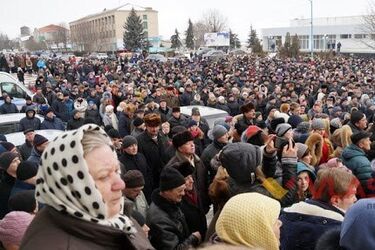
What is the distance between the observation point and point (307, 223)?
10.1 ft

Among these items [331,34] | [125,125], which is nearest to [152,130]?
[125,125]

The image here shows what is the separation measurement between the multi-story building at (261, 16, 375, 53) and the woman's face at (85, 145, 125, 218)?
65.0 meters

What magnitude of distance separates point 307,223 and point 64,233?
207 cm

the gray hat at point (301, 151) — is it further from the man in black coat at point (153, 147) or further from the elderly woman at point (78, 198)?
the elderly woman at point (78, 198)

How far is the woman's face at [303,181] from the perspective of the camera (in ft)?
14.0

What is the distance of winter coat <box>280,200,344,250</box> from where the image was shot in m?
3.04

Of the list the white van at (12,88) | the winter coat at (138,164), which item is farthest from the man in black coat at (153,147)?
the white van at (12,88)

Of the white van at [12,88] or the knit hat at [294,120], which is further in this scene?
the white van at [12,88]

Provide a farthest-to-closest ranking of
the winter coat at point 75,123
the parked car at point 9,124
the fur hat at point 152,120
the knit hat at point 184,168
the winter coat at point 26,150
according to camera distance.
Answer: the winter coat at point 75,123
the parked car at point 9,124
the winter coat at point 26,150
the fur hat at point 152,120
the knit hat at point 184,168

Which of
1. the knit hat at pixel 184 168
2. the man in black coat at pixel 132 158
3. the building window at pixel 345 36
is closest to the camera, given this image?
the knit hat at pixel 184 168

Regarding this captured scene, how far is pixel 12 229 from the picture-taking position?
2.94 meters

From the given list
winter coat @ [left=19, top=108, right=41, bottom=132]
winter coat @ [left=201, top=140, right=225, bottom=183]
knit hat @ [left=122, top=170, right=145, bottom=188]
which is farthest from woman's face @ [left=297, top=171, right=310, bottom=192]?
winter coat @ [left=19, top=108, right=41, bottom=132]

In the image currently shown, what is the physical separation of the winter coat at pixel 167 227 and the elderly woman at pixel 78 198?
1.73 metres

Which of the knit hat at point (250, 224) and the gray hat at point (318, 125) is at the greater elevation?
the knit hat at point (250, 224)
